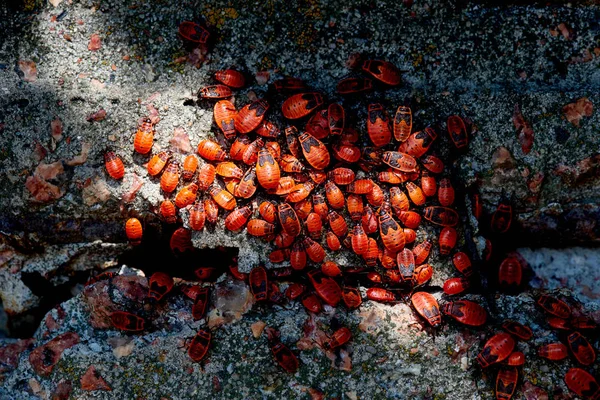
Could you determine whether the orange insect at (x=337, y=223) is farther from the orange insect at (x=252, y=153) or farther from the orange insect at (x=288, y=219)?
the orange insect at (x=252, y=153)

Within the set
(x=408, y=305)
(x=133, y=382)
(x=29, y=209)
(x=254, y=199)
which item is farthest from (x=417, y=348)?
(x=29, y=209)

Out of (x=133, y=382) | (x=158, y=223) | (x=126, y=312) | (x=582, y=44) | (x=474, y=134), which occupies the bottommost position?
(x=133, y=382)

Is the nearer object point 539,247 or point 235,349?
point 235,349

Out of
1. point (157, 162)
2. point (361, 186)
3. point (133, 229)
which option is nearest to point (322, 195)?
point (361, 186)

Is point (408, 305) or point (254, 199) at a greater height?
point (254, 199)

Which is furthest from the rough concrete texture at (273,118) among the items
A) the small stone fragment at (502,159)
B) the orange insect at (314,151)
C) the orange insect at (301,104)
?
the orange insect at (314,151)

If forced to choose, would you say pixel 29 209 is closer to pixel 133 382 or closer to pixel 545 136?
pixel 133 382

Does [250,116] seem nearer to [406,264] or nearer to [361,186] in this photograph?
[361,186]
